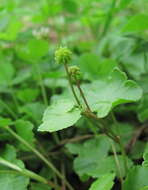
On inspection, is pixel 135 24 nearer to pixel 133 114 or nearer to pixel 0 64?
pixel 133 114

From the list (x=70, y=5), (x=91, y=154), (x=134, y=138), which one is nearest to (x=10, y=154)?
(x=91, y=154)

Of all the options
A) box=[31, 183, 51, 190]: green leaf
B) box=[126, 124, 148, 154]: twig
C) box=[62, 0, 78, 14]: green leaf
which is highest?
box=[62, 0, 78, 14]: green leaf

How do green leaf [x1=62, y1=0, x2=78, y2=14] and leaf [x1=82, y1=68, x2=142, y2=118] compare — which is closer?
leaf [x1=82, y1=68, x2=142, y2=118]

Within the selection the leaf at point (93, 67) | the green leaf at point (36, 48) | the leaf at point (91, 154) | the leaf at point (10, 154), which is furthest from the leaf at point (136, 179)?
the green leaf at point (36, 48)

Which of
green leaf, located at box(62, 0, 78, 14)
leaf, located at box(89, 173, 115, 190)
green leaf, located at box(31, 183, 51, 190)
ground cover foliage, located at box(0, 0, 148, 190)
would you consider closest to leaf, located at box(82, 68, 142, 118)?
ground cover foliage, located at box(0, 0, 148, 190)

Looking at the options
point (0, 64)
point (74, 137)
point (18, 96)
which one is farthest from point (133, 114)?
point (0, 64)

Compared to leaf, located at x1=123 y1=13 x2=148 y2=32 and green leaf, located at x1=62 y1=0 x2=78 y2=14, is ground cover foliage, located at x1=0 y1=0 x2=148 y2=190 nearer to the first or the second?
leaf, located at x1=123 y1=13 x2=148 y2=32
